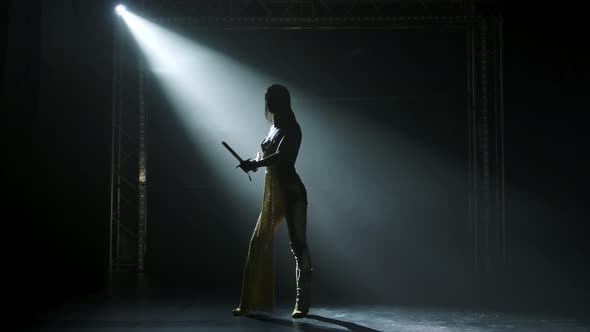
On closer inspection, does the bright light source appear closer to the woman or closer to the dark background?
the dark background

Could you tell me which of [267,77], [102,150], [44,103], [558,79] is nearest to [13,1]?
[44,103]

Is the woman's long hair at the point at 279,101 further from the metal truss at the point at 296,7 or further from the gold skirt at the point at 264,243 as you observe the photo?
the metal truss at the point at 296,7

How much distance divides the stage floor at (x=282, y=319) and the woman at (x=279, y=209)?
0.20 metres

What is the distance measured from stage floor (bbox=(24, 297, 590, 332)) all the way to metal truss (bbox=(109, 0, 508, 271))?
2.51m

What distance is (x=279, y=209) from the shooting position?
12.6 feet

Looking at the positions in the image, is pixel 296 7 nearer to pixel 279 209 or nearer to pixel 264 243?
pixel 279 209

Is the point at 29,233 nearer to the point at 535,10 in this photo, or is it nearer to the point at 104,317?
the point at 104,317

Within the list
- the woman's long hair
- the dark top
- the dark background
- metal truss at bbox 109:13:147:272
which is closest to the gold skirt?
the dark top

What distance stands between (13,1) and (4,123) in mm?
1165

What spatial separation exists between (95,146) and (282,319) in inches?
159

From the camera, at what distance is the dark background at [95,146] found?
562 cm

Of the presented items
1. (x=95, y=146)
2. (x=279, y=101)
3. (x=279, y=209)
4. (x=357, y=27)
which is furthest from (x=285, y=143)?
(x=95, y=146)

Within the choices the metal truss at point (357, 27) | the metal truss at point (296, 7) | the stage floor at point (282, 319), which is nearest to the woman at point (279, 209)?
the stage floor at point (282, 319)

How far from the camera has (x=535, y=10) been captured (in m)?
7.27
